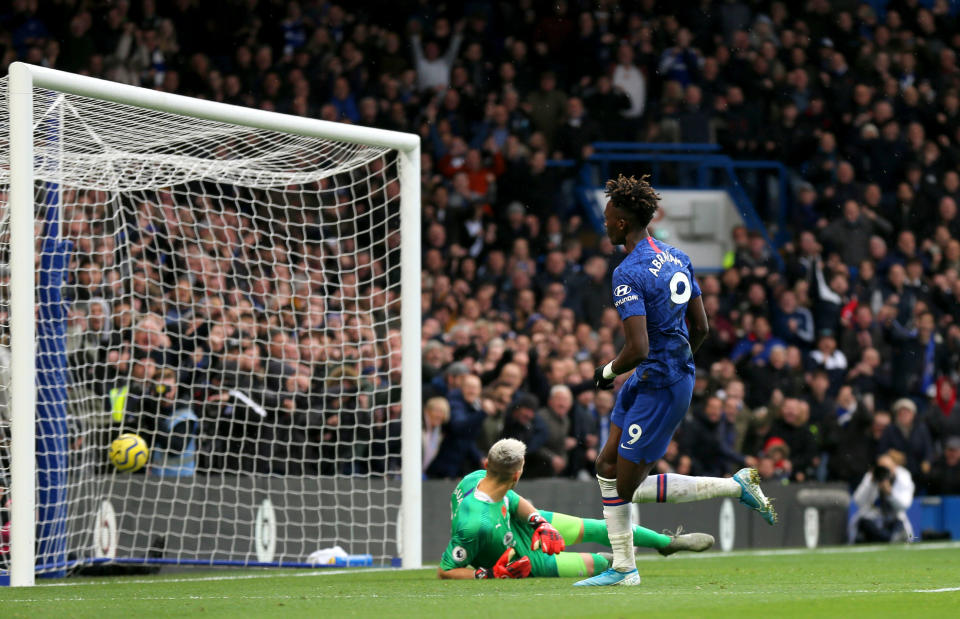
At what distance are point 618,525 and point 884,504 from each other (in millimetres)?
8104

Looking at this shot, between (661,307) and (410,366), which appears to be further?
(410,366)

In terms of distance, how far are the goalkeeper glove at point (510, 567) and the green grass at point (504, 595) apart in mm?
294

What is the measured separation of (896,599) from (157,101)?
4.92m

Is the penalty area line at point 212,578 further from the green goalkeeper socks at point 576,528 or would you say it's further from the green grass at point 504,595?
the green goalkeeper socks at point 576,528

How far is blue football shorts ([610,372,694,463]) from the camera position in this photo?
23.2 ft

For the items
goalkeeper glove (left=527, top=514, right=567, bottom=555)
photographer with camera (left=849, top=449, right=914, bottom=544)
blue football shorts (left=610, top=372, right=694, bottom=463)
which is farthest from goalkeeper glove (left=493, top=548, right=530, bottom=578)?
photographer with camera (left=849, top=449, right=914, bottom=544)

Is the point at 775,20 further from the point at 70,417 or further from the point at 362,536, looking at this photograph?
the point at 70,417

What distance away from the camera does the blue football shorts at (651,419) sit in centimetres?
708

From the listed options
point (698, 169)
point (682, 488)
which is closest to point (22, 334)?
point (682, 488)

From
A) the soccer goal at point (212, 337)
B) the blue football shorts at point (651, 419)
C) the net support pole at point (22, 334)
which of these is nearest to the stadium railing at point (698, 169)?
the soccer goal at point (212, 337)

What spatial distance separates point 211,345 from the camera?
1111 centimetres

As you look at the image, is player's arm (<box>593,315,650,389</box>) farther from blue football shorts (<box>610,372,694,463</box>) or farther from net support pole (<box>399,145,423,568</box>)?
net support pole (<box>399,145,423,568</box>)

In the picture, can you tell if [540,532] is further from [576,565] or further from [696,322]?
[696,322]

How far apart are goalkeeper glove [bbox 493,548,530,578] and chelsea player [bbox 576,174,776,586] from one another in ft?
4.22
